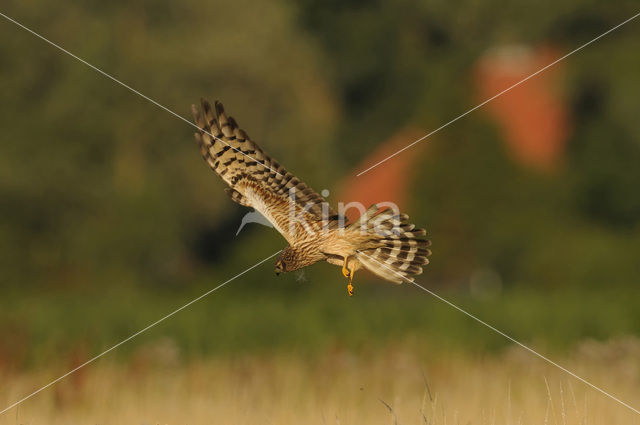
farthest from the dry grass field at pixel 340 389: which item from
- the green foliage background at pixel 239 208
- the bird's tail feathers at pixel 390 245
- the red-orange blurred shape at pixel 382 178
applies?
the red-orange blurred shape at pixel 382 178

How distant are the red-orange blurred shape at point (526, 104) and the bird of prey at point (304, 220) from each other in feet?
107

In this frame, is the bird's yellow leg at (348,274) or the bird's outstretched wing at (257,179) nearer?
the bird's yellow leg at (348,274)

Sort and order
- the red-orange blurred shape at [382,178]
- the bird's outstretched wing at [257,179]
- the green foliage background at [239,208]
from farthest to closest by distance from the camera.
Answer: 1. the red-orange blurred shape at [382,178]
2. the green foliage background at [239,208]
3. the bird's outstretched wing at [257,179]

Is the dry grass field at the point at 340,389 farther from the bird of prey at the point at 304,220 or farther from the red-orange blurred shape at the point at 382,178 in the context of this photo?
the red-orange blurred shape at the point at 382,178

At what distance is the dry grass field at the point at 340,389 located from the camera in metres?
7.14

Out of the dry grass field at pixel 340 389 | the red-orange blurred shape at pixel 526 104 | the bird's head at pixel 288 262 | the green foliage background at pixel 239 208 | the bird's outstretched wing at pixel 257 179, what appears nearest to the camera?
the bird's head at pixel 288 262

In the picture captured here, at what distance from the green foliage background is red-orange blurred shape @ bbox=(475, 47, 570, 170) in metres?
2.36

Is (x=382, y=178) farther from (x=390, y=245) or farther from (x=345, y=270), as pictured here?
(x=345, y=270)

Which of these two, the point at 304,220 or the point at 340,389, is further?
the point at 340,389

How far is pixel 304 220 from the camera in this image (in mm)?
6160

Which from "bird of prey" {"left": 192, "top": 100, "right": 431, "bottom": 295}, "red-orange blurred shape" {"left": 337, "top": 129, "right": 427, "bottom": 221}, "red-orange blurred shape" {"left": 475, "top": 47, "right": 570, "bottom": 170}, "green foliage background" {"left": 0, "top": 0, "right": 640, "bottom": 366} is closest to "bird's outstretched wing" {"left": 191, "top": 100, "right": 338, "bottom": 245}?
"bird of prey" {"left": 192, "top": 100, "right": 431, "bottom": 295}

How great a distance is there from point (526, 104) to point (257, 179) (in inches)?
1571

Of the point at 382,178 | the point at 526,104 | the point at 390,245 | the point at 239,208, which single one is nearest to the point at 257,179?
the point at 390,245

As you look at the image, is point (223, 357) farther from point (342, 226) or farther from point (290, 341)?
point (342, 226)
